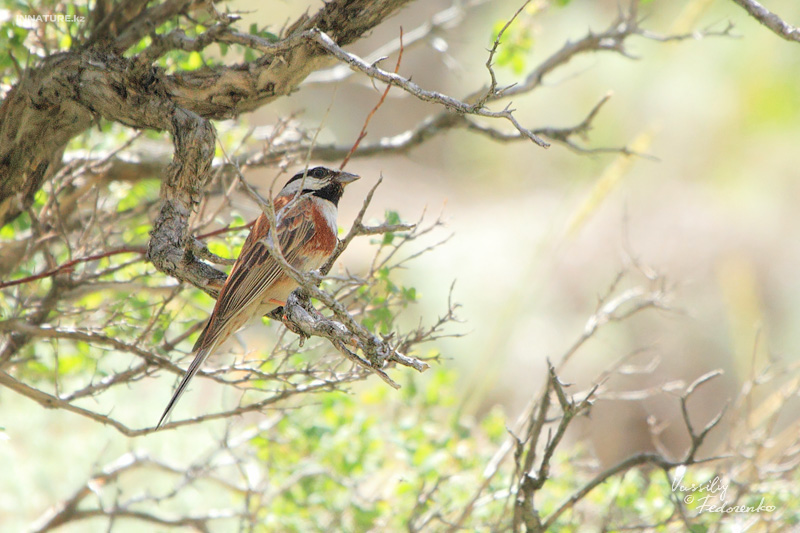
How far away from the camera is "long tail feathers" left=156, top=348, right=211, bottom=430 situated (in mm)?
3179

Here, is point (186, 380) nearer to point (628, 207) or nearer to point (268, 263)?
point (268, 263)

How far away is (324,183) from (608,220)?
345 inches

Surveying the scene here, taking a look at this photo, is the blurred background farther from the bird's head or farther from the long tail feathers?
the long tail feathers

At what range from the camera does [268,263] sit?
3.64 metres

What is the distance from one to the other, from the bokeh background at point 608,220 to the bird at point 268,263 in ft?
6.53

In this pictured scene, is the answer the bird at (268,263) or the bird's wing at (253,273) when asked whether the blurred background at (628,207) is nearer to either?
the bird at (268,263)

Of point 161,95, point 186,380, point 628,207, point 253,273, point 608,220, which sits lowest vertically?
point 186,380

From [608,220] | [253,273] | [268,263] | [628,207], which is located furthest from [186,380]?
[608,220]

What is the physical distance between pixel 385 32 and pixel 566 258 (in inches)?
339

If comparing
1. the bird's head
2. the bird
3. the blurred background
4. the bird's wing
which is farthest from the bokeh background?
the bird's wing

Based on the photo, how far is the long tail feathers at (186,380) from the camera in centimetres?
318


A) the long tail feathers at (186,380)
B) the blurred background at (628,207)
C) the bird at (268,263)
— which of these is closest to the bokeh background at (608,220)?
the blurred background at (628,207)

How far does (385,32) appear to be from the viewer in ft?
57.1

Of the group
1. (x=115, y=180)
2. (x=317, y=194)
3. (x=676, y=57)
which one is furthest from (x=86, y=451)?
(x=676, y=57)
